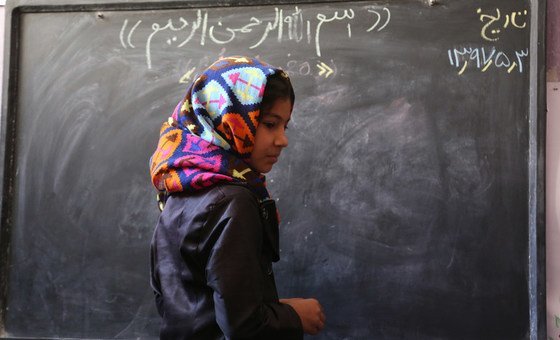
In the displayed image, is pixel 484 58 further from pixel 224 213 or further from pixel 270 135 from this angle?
pixel 224 213

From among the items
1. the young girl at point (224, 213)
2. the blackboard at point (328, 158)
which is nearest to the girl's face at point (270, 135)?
the young girl at point (224, 213)

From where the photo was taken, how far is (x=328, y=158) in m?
1.76

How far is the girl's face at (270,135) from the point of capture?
3.58 feet

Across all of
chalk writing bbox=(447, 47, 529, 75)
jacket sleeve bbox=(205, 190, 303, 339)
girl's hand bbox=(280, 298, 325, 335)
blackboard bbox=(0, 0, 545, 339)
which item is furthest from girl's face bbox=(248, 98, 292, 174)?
chalk writing bbox=(447, 47, 529, 75)

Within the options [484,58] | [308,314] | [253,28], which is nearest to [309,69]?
[253,28]

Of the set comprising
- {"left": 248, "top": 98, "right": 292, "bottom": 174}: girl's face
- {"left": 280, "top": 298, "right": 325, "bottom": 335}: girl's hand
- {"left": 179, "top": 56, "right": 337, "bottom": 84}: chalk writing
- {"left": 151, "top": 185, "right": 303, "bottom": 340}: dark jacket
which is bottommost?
{"left": 280, "top": 298, "right": 325, "bottom": 335}: girl's hand

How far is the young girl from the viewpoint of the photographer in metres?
0.96

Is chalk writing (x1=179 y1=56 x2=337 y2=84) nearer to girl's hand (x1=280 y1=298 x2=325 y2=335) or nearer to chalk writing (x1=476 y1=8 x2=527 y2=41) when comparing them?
chalk writing (x1=476 y1=8 x2=527 y2=41)

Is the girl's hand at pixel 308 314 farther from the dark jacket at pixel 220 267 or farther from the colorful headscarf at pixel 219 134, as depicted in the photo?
the colorful headscarf at pixel 219 134

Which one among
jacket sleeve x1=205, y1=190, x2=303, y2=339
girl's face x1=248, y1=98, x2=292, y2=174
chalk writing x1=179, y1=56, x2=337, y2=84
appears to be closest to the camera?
jacket sleeve x1=205, y1=190, x2=303, y2=339

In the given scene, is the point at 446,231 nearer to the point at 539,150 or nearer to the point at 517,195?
the point at 517,195

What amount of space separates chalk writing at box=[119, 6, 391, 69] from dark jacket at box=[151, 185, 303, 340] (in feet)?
2.74

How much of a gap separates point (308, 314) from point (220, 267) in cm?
26

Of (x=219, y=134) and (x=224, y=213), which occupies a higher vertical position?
(x=219, y=134)
